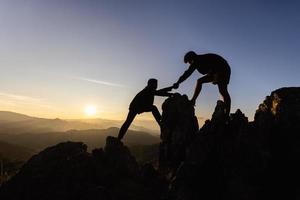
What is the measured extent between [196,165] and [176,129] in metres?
2.94

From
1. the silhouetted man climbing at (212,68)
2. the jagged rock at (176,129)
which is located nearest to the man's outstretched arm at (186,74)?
the silhouetted man climbing at (212,68)

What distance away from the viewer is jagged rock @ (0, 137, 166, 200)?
584 inches

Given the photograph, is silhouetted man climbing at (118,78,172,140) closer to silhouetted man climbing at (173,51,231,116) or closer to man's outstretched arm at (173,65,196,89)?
man's outstretched arm at (173,65,196,89)

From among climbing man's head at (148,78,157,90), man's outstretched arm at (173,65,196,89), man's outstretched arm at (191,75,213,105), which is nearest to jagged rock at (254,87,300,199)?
man's outstretched arm at (191,75,213,105)

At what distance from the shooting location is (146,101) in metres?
17.9

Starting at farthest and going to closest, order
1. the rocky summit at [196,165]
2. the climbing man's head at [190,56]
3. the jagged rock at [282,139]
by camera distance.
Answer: the climbing man's head at [190,56], the rocky summit at [196,165], the jagged rock at [282,139]

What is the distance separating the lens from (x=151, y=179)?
55.3 ft

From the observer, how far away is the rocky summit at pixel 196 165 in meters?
13.8

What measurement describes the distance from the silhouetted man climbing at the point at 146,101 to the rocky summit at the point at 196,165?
0.93 meters

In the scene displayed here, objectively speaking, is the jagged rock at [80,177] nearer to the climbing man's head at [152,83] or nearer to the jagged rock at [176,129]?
the jagged rock at [176,129]

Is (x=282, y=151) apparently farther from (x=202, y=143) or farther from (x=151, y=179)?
(x=151, y=179)

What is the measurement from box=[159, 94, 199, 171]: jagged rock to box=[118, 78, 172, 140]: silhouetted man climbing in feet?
1.76

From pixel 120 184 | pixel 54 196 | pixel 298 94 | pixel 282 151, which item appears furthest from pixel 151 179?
pixel 298 94

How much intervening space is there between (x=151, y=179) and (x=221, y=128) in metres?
3.99
